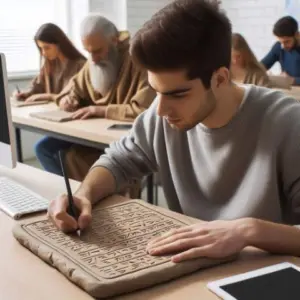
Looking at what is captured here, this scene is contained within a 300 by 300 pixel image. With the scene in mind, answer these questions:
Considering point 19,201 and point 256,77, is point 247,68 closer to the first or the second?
point 256,77

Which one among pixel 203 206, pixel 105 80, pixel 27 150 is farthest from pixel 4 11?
pixel 203 206

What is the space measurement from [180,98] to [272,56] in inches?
132

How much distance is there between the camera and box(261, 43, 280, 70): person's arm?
435 cm

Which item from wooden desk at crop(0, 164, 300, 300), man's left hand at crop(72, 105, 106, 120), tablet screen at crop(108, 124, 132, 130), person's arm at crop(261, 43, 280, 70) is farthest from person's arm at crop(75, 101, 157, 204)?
person's arm at crop(261, 43, 280, 70)

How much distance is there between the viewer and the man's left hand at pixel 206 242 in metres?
0.96

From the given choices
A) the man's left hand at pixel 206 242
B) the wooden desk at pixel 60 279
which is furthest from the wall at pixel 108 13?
the man's left hand at pixel 206 242

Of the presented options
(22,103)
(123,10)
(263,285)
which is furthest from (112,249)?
(123,10)

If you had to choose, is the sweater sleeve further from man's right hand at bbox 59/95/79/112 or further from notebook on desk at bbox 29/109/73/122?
man's right hand at bbox 59/95/79/112

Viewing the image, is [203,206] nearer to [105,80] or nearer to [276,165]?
[276,165]

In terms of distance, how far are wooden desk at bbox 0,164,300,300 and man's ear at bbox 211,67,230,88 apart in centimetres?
40

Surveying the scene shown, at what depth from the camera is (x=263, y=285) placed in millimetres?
873

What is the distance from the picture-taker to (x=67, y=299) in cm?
86

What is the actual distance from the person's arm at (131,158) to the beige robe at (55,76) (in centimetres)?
198

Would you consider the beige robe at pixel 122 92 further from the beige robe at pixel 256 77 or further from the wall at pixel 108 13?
the wall at pixel 108 13
